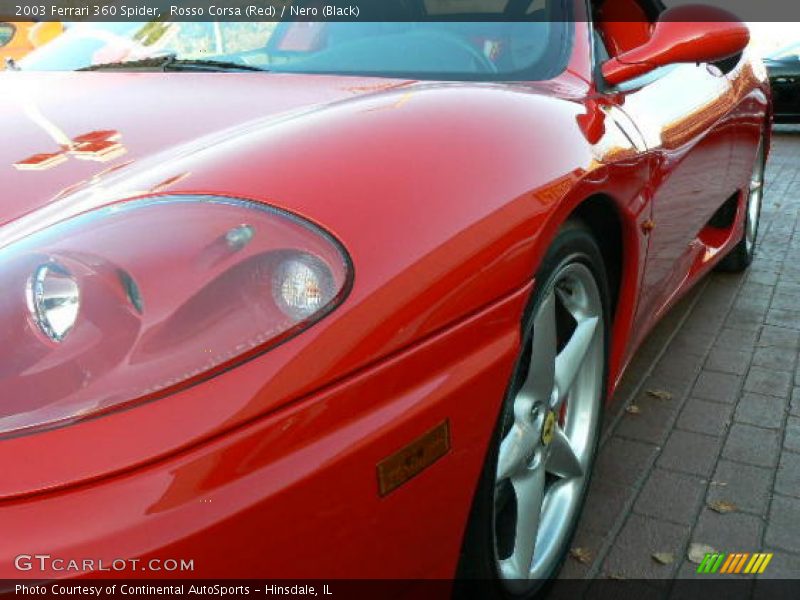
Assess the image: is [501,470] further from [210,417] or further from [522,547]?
[210,417]

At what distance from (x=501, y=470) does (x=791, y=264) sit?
3.27 meters

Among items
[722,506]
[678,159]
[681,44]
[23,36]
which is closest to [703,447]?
[722,506]

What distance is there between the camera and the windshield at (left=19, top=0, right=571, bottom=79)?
6.97 ft

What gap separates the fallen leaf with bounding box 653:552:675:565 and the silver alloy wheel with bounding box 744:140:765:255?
2305mm

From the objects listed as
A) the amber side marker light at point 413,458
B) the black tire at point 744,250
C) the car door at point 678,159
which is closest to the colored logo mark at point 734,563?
the car door at point 678,159

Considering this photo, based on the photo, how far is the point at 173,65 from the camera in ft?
7.30

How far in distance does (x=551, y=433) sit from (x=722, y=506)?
68 cm

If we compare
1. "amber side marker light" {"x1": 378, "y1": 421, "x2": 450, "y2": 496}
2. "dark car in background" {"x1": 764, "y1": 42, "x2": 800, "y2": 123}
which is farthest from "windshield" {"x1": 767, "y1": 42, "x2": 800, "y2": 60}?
"amber side marker light" {"x1": 378, "y1": 421, "x2": 450, "y2": 496}

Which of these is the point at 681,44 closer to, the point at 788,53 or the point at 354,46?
the point at 354,46

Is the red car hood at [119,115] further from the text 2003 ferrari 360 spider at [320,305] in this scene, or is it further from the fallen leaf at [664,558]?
the fallen leaf at [664,558]

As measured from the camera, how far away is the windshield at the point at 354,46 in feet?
6.97

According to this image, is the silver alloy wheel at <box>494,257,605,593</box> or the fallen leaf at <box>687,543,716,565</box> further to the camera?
the fallen leaf at <box>687,543,716,565</box>

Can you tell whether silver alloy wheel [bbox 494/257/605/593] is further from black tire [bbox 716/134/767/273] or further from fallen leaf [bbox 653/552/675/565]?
black tire [bbox 716/134/767/273]

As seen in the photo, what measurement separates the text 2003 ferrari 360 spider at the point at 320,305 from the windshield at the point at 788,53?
23.9ft
